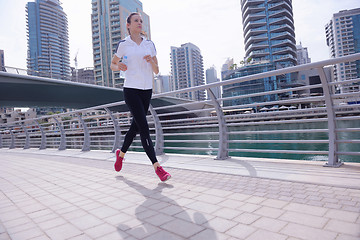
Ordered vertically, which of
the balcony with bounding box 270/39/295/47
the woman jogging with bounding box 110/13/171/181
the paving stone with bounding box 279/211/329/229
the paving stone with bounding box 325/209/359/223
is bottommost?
the paving stone with bounding box 279/211/329/229

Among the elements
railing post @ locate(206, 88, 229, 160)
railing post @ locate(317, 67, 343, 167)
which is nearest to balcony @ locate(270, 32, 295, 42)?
railing post @ locate(206, 88, 229, 160)

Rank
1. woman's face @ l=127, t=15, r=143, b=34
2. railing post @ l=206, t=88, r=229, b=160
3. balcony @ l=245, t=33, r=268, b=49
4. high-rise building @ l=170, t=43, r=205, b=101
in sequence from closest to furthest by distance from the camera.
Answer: woman's face @ l=127, t=15, r=143, b=34 → railing post @ l=206, t=88, r=229, b=160 → balcony @ l=245, t=33, r=268, b=49 → high-rise building @ l=170, t=43, r=205, b=101

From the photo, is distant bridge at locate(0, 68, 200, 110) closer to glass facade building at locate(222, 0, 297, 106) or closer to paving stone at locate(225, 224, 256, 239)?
paving stone at locate(225, 224, 256, 239)

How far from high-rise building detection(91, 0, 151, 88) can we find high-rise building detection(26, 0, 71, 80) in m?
80.1

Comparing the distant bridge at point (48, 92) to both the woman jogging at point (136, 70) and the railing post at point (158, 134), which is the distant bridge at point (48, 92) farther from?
the woman jogging at point (136, 70)

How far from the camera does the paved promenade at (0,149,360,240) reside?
159 centimetres

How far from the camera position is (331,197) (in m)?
2.04

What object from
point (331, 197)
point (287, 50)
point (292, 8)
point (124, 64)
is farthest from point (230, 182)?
point (292, 8)

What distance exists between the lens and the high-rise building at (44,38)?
163375mm

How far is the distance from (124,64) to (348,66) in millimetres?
176222

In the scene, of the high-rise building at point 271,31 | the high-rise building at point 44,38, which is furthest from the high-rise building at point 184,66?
the high-rise building at point 271,31

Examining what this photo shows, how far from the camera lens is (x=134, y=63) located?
3.19m

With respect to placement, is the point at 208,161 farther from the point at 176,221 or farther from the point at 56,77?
the point at 56,77

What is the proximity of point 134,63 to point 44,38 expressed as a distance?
7718 inches
